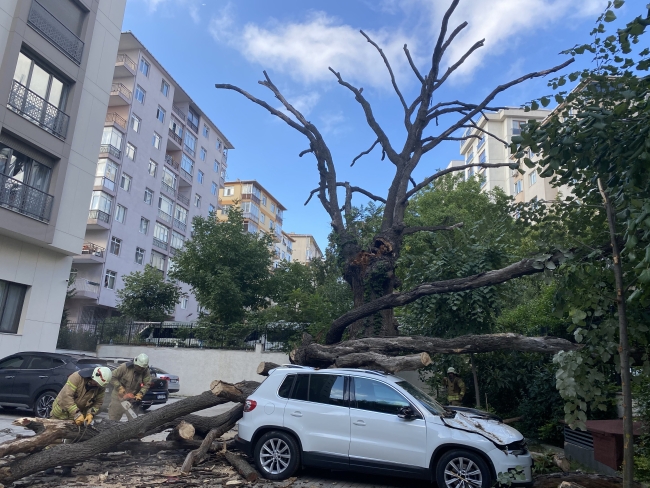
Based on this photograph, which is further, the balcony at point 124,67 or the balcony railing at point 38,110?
the balcony at point 124,67

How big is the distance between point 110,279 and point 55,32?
21469 mm

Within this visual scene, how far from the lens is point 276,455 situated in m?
7.29

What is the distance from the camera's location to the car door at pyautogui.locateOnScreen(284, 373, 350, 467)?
23.1 ft

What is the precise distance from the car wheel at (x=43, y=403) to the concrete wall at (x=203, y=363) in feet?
25.5

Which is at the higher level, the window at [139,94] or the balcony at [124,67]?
the balcony at [124,67]

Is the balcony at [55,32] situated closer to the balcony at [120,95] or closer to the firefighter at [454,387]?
the firefighter at [454,387]

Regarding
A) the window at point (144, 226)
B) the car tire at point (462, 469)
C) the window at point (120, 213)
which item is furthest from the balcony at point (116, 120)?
the car tire at point (462, 469)

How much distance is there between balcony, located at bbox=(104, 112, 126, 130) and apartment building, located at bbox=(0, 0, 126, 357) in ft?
59.5

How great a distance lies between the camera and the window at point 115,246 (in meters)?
35.9

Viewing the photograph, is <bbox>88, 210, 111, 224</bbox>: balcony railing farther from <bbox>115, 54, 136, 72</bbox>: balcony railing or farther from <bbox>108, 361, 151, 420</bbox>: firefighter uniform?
<bbox>108, 361, 151, 420</bbox>: firefighter uniform

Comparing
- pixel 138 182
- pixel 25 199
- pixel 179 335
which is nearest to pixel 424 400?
pixel 25 199

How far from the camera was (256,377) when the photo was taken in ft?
63.0

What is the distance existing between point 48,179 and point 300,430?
14.1 m

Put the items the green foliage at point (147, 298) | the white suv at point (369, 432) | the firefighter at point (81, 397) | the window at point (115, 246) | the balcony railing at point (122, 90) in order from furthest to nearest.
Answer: the balcony railing at point (122, 90)
the window at point (115, 246)
the green foliage at point (147, 298)
the firefighter at point (81, 397)
the white suv at point (369, 432)
